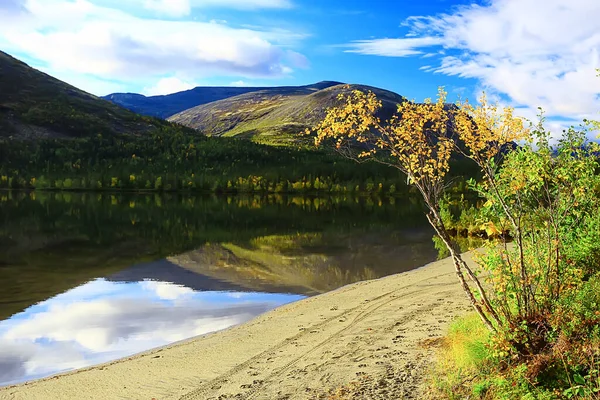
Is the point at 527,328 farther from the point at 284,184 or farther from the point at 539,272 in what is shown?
the point at 284,184

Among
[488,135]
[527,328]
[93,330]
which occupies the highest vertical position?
[488,135]

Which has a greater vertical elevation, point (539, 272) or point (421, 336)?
point (539, 272)

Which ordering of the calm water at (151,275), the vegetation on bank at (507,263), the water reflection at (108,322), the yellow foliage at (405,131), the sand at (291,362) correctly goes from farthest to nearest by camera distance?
the calm water at (151,275), the water reflection at (108,322), the sand at (291,362), the yellow foliage at (405,131), the vegetation on bank at (507,263)

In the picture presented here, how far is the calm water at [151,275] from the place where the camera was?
65.0ft

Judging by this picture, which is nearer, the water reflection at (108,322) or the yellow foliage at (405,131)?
the yellow foliage at (405,131)

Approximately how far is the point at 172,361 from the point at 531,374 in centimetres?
954

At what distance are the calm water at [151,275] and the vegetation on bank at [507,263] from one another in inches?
456

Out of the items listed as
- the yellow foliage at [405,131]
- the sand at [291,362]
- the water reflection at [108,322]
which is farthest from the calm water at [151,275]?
the yellow foliage at [405,131]

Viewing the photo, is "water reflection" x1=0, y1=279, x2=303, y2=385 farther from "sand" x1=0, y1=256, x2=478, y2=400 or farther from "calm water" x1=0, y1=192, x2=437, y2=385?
"sand" x1=0, y1=256, x2=478, y2=400

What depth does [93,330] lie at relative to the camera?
21141mm

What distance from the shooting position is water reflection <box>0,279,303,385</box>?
17.7m

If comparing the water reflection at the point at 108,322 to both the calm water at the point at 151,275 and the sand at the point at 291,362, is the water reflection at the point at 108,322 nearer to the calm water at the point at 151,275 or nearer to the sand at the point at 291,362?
the calm water at the point at 151,275

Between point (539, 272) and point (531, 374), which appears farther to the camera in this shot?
point (539, 272)

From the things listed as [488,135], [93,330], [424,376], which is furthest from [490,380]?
[93,330]
